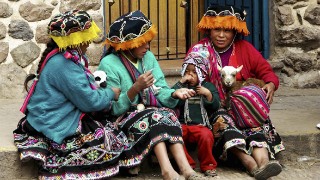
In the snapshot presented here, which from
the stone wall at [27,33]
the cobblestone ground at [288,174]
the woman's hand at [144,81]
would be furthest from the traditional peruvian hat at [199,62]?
the stone wall at [27,33]

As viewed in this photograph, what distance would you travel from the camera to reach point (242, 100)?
176 inches

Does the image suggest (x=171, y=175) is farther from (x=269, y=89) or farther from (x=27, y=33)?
(x=27, y=33)

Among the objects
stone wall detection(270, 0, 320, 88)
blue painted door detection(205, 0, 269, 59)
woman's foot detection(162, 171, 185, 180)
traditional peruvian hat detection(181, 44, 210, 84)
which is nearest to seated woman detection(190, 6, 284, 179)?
traditional peruvian hat detection(181, 44, 210, 84)

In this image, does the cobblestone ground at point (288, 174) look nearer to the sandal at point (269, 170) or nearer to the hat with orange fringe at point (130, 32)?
the sandal at point (269, 170)

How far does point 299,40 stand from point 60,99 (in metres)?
3.62

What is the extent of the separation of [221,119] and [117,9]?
3194 mm

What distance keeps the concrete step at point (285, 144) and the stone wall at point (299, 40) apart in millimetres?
1011

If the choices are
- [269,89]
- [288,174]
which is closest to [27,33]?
[269,89]

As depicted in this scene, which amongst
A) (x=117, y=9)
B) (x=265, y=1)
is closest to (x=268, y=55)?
(x=265, y=1)

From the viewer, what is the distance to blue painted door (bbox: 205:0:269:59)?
722 cm

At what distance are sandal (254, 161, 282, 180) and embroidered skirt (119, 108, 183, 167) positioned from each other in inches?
21.8

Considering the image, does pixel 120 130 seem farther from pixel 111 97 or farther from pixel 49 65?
pixel 49 65

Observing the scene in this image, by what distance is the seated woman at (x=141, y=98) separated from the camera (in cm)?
415

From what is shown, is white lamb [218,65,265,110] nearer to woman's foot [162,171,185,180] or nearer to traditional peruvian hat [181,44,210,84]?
traditional peruvian hat [181,44,210,84]
